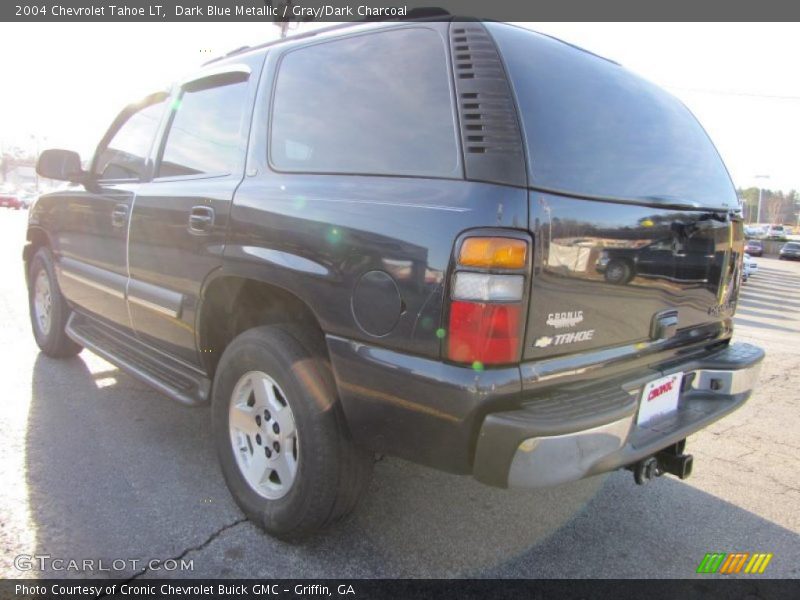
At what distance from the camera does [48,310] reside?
180 inches

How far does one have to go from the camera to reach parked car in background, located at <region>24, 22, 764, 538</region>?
177cm

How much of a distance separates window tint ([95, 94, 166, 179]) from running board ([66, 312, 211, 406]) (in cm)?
102

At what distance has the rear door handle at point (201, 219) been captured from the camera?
2570 millimetres

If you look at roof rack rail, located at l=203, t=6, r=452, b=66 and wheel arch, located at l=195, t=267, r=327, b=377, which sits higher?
roof rack rail, located at l=203, t=6, r=452, b=66

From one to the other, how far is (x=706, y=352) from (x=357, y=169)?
1855 millimetres

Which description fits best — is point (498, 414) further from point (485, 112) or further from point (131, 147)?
point (131, 147)

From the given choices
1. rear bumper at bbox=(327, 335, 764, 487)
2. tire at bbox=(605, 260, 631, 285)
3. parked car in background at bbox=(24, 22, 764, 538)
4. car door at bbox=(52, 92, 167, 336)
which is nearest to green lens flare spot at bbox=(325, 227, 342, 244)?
parked car in background at bbox=(24, 22, 764, 538)

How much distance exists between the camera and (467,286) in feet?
5.72

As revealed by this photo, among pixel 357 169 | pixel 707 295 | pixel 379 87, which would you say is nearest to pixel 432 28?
pixel 379 87

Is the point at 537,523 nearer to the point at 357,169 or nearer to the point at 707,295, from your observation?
the point at 707,295

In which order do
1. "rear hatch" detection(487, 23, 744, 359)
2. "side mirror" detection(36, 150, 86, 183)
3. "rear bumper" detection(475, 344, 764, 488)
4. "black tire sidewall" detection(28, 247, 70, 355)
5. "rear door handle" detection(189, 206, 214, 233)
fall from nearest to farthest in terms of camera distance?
"rear bumper" detection(475, 344, 764, 488) < "rear hatch" detection(487, 23, 744, 359) < "rear door handle" detection(189, 206, 214, 233) < "side mirror" detection(36, 150, 86, 183) < "black tire sidewall" detection(28, 247, 70, 355)

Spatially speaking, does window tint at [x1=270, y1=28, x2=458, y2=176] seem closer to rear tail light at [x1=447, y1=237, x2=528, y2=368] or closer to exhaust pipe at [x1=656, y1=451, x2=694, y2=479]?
rear tail light at [x1=447, y1=237, x2=528, y2=368]

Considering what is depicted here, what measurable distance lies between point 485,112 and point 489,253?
475 millimetres

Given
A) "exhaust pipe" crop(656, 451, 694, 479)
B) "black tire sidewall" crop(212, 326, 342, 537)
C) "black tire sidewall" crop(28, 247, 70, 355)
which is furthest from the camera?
"black tire sidewall" crop(28, 247, 70, 355)
